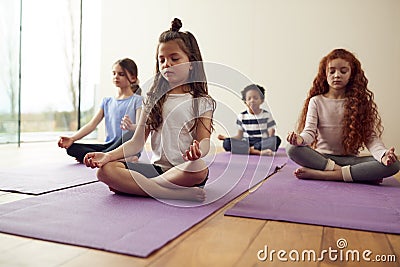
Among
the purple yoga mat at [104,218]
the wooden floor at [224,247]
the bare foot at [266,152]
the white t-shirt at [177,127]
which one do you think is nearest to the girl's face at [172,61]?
the white t-shirt at [177,127]

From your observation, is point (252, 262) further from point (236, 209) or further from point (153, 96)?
point (153, 96)

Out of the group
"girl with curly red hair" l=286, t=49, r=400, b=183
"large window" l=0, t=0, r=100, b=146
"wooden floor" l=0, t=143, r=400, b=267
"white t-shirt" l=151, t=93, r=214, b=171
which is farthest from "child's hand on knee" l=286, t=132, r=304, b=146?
"large window" l=0, t=0, r=100, b=146

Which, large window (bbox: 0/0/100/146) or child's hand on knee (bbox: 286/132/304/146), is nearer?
child's hand on knee (bbox: 286/132/304/146)

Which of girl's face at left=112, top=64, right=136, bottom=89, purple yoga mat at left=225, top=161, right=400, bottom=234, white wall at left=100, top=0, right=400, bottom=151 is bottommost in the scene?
purple yoga mat at left=225, top=161, right=400, bottom=234

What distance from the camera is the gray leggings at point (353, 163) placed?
5.83 ft

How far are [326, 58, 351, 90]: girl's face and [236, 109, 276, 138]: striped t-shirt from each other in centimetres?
132

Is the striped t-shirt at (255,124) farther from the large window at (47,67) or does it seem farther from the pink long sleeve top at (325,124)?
the large window at (47,67)

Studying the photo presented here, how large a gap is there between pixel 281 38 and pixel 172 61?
267 cm

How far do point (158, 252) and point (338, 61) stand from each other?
1462 mm

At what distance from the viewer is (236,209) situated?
122cm

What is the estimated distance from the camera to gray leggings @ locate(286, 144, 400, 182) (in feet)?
5.83

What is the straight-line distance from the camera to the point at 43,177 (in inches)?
68.0

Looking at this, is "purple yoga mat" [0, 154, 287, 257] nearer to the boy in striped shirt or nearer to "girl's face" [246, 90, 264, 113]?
the boy in striped shirt

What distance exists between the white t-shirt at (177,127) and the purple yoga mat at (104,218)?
177 mm
